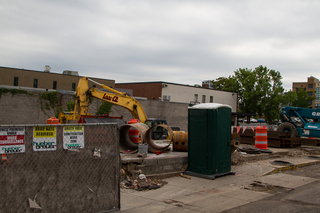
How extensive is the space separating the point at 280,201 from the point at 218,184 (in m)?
2.00

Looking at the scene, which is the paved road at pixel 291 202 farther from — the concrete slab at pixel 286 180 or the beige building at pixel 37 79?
the beige building at pixel 37 79

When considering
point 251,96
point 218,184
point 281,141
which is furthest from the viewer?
point 251,96

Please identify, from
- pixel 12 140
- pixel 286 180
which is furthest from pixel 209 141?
pixel 12 140

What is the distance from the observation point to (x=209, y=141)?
29.5ft

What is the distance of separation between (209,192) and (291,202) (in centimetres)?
198

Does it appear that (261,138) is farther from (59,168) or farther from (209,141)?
(59,168)

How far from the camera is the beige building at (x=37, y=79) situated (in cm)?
3847

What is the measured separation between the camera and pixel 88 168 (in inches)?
211

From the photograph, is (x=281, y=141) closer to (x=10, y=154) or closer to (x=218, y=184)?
(x=218, y=184)

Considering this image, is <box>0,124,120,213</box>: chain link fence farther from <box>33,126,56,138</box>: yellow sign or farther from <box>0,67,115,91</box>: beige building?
<box>0,67,115,91</box>: beige building

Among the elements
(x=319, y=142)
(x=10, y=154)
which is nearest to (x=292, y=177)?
(x=10, y=154)

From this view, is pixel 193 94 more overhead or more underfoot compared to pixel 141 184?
more overhead

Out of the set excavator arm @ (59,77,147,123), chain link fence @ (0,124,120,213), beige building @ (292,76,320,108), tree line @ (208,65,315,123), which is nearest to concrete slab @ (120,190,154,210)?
chain link fence @ (0,124,120,213)

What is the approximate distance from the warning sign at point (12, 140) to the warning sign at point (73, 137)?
0.68 meters
